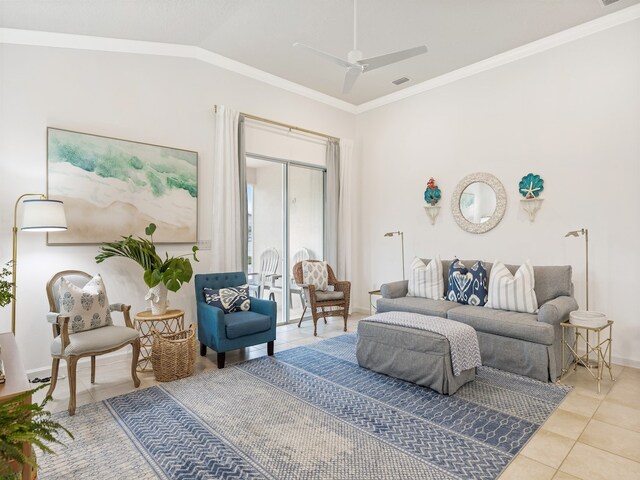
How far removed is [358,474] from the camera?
2088mm

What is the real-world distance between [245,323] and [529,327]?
276 centimetres

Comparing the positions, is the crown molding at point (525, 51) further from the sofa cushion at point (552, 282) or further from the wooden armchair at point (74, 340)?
the wooden armchair at point (74, 340)

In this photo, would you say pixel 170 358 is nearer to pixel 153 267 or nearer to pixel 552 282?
pixel 153 267

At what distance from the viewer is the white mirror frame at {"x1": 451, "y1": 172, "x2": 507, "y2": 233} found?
15.3 ft

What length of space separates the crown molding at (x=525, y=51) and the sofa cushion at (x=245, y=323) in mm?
4033

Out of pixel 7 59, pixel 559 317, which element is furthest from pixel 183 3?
pixel 559 317

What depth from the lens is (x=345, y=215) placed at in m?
6.20

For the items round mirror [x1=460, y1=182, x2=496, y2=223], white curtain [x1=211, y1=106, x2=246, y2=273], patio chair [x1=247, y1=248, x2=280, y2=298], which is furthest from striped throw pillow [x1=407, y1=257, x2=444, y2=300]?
white curtain [x1=211, y1=106, x2=246, y2=273]

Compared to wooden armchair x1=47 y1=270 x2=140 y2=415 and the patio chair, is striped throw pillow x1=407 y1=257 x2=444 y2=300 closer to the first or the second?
the patio chair

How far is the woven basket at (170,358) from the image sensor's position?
134 inches

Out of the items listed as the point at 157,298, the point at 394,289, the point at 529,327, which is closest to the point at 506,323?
the point at 529,327

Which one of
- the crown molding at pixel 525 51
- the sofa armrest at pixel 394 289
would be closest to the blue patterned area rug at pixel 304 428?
the sofa armrest at pixel 394 289

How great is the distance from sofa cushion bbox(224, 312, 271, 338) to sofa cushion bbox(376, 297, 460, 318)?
1.55m

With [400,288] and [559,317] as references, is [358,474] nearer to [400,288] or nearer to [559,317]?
[559,317]
